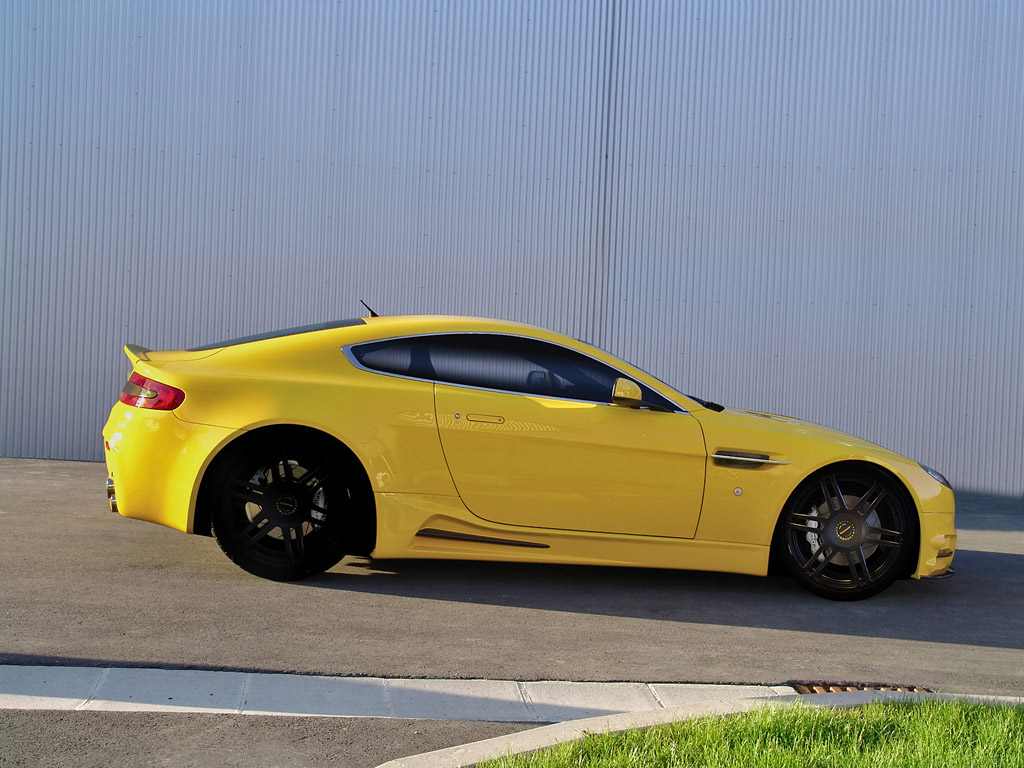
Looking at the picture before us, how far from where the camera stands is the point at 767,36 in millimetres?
10461

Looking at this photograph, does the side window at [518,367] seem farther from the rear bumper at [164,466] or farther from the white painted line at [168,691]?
the white painted line at [168,691]

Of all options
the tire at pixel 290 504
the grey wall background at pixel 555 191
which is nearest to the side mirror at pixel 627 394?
the tire at pixel 290 504

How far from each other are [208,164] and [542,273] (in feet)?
11.6

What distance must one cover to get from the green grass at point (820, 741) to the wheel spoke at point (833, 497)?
1946 mm

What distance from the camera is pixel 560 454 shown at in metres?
5.27

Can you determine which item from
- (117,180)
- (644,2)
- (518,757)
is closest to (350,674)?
(518,757)

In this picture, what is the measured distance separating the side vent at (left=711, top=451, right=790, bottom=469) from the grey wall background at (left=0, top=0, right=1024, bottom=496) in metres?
5.08

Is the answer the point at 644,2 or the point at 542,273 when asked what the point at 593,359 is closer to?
the point at 542,273

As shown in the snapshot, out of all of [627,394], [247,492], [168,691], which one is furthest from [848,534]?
[168,691]

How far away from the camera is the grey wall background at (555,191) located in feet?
32.7

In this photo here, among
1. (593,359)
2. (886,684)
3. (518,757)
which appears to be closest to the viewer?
(518,757)

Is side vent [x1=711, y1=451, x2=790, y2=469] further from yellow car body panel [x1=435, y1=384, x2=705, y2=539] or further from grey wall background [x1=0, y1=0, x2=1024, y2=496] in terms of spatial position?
grey wall background [x1=0, y1=0, x2=1024, y2=496]

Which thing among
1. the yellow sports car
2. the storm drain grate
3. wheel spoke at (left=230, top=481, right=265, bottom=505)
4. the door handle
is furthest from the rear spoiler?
the storm drain grate

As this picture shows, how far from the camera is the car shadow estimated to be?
509cm
